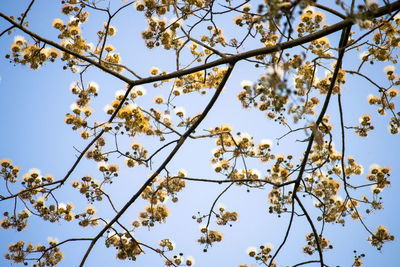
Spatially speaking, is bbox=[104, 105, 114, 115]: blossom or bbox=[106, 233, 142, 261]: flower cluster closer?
bbox=[106, 233, 142, 261]: flower cluster

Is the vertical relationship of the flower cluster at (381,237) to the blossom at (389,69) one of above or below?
below

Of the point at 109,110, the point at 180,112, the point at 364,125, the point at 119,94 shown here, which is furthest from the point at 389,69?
the point at 109,110

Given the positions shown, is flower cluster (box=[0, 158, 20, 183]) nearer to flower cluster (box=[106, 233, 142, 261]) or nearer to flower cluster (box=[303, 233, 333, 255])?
flower cluster (box=[106, 233, 142, 261])

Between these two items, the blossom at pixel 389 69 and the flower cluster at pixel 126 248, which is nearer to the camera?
the flower cluster at pixel 126 248

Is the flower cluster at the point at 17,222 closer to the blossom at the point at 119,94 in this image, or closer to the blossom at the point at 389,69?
the blossom at the point at 119,94

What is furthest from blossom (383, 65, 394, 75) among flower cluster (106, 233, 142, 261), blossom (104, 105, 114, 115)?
flower cluster (106, 233, 142, 261)

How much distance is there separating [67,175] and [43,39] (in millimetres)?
1592

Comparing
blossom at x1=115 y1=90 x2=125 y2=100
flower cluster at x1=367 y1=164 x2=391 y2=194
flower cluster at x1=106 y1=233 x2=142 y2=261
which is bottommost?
Answer: flower cluster at x1=106 y1=233 x2=142 y2=261

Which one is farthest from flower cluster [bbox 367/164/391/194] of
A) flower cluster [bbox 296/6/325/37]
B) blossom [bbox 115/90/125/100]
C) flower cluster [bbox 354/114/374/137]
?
blossom [bbox 115/90/125/100]

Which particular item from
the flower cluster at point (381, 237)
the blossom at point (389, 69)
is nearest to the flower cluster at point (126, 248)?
the flower cluster at point (381, 237)

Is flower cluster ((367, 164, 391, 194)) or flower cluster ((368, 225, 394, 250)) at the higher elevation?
flower cluster ((367, 164, 391, 194))

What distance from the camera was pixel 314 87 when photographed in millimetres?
5148

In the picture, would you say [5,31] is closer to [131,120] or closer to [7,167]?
[131,120]

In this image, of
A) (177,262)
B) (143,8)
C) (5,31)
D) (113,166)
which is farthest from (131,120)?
(177,262)
